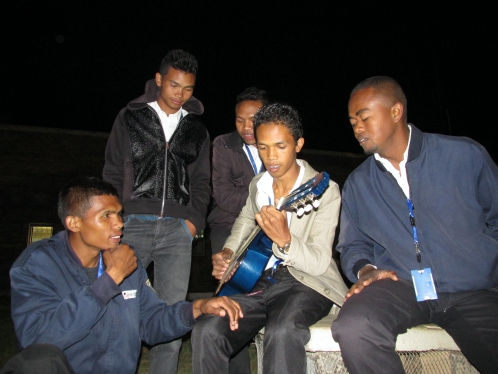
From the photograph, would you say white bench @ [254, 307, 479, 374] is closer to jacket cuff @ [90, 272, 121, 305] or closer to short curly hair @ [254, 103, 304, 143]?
jacket cuff @ [90, 272, 121, 305]

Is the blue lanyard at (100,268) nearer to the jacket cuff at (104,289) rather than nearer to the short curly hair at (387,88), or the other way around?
the jacket cuff at (104,289)

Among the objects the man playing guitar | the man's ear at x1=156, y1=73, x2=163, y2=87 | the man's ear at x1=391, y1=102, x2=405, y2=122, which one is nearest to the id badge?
the man playing guitar

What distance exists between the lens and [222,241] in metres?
3.96

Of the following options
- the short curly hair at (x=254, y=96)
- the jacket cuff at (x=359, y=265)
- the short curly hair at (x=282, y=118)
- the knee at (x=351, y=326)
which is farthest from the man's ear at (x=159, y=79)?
the knee at (x=351, y=326)

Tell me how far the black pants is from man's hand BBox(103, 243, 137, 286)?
1.58ft

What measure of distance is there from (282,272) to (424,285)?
0.91 m

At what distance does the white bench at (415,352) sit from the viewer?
244 cm

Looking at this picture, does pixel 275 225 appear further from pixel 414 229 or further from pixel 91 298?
pixel 91 298

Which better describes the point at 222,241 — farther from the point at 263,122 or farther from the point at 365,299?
the point at 365,299

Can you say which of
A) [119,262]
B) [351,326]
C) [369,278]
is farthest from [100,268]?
[369,278]

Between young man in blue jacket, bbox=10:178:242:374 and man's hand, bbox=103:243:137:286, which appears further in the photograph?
man's hand, bbox=103:243:137:286

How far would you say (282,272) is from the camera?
9.28 feet

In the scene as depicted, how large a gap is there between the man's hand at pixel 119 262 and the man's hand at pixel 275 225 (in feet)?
2.72

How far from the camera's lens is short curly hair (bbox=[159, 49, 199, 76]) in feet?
12.2
